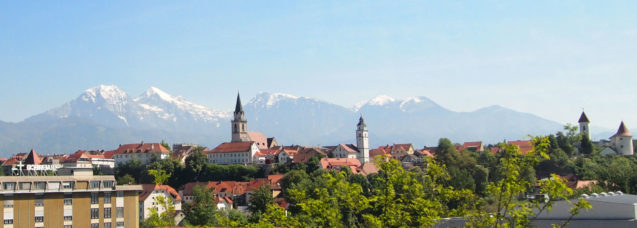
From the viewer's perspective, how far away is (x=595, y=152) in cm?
11862

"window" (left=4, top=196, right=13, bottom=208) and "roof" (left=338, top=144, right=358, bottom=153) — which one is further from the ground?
"roof" (left=338, top=144, right=358, bottom=153)

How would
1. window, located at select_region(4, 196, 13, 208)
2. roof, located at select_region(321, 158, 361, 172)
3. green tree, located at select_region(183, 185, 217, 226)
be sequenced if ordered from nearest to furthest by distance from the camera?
window, located at select_region(4, 196, 13, 208) < green tree, located at select_region(183, 185, 217, 226) < roof, located at select_region(321, 158, 361, 172)

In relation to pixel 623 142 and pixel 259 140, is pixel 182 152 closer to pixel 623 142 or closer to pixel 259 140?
pixel 259 140

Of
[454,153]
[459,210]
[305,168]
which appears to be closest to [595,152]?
[454,153]

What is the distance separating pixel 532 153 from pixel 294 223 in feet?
19.7

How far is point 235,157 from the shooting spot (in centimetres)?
13000

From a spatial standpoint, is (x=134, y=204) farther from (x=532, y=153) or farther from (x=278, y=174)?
(x=278, y=174)

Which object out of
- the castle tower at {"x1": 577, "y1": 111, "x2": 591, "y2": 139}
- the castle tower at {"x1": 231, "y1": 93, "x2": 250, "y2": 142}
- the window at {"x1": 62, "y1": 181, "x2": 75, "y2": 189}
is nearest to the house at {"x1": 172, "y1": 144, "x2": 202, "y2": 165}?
the castle tower at {"x1": 231, "y1": 93, "x2": 250, "y2": 142}

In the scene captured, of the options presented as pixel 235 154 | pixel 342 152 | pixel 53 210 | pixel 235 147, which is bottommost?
pixel 53 210

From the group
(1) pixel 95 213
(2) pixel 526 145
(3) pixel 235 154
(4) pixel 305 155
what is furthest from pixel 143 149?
(1) pixel 95 213

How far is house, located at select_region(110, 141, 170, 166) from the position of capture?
129 meters

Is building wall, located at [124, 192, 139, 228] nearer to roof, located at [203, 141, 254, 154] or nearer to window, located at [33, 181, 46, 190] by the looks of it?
window, located at [33, 181, 46, 190]

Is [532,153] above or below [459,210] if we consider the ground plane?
above

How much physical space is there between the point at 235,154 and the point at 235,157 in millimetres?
559
